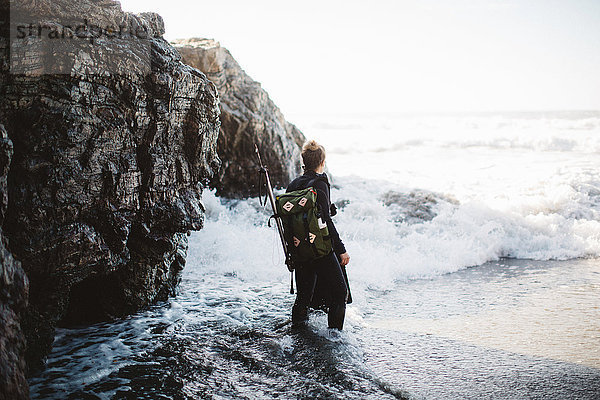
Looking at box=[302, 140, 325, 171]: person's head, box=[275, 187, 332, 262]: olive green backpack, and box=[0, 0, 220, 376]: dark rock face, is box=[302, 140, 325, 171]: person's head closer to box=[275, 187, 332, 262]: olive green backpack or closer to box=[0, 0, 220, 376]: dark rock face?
box=[275, 187, 332, 262]: olive green backpack

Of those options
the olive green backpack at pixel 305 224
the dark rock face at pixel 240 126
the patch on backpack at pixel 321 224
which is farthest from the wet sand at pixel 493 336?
the dark rock face at pixel 240 126

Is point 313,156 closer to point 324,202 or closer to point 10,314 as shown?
point 324,202

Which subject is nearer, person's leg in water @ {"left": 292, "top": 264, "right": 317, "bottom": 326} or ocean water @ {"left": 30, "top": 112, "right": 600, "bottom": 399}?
ocean water @ {"left": 30, "top": 112, "right": 600, "bottom": 399}

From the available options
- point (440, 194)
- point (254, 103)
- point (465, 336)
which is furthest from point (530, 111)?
point (465, 336)

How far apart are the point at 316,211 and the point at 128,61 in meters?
2.27

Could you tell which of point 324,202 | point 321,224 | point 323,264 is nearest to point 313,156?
point 324,202

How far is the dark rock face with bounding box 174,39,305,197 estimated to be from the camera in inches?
376

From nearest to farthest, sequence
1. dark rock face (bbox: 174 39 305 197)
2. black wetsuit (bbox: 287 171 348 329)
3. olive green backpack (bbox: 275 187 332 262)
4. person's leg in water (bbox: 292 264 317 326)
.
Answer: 1. olive green backpack (bbox: 275 187 332 262)
2. black wetsuit (bbox: 287 171 348 329)
3. person's leg in water (bbox: 292 264 317 326)
4. dark rock face (bbox: 174 39 305 197)

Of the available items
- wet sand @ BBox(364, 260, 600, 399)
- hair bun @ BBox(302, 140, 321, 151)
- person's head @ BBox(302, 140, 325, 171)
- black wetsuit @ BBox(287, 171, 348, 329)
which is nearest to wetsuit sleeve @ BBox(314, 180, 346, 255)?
black wetsuit @ BBox(287, 171, 348, 329)

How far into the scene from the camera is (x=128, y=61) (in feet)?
14.4

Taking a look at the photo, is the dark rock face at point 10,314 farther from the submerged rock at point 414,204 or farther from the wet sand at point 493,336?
the submerged rock at point 414,204

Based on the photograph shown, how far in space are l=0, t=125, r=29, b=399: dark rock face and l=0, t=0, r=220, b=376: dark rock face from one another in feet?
0.33

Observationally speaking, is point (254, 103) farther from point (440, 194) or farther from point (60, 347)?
point (60, 347)

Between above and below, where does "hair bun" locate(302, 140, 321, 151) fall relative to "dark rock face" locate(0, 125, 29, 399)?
above
